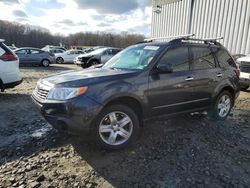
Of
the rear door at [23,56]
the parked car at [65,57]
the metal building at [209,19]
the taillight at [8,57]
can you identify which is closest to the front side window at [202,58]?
the taillight at [8,57]

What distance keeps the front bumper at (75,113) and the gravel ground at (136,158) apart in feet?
0.92

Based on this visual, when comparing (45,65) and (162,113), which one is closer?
(162,113)

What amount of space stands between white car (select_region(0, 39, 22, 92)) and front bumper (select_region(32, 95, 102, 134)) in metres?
4.11

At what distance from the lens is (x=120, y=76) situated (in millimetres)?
4137

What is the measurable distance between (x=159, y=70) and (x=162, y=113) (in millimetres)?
747

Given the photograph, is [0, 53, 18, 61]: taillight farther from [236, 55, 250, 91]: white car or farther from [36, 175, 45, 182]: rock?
[236, 55, 250, 91]: white car

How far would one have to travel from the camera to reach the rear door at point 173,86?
4.44 meters

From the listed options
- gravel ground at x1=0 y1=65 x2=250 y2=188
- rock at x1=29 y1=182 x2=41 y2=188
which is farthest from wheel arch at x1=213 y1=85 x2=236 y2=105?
rock at x1=29 y1=182 x2=41 y2=188

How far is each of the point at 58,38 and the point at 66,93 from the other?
71.8m

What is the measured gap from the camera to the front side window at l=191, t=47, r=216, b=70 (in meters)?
5.22

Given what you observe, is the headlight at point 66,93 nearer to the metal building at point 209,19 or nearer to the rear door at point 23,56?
the metal building at point 209,19

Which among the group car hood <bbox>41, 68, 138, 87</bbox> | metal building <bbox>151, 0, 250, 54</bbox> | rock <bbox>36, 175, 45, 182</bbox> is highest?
metal building <bbox>151, 0, 250, 54</bbox>

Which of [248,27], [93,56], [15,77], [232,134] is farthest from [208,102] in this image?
[93,56]

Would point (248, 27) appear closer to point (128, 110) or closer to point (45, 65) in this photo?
point (128, 110)
